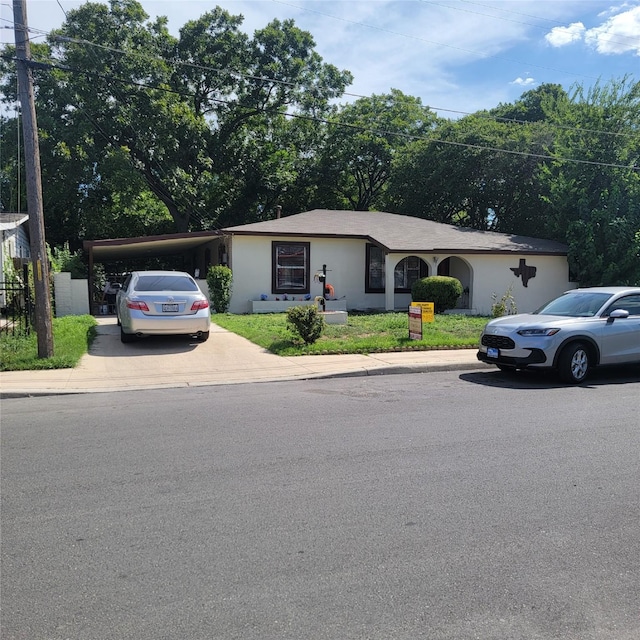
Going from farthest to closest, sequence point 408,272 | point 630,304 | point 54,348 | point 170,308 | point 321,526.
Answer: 1. point 408,272
2. point 170,308
3. point 54,348
4. point 630,304
5. point 321,526

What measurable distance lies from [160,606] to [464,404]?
553 cm

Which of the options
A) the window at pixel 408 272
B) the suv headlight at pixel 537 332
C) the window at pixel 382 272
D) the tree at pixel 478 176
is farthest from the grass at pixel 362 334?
the tree at pixel 478 176

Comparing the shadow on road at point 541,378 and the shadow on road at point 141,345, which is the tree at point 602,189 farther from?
the shadow on road at point 141,345

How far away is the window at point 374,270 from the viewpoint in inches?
859

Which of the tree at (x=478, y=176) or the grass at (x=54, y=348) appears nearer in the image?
the grass at (x=54, y=348)

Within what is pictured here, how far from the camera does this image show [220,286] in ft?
62.4

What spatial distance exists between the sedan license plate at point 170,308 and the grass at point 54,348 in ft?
6.11

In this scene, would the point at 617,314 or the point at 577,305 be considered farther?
the point at 577,305

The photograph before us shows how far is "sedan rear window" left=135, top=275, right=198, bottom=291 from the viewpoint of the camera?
12.6 m

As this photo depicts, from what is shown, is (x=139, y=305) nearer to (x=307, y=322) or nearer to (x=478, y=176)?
(x=307, y=322)

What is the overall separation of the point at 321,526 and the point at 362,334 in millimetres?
10520

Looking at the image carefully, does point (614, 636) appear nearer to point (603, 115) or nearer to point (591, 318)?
point (591, 318)

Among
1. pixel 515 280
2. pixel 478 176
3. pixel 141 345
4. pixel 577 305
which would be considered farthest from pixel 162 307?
pixel 478 176

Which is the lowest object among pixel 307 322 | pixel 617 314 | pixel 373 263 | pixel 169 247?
pixel 307 322
